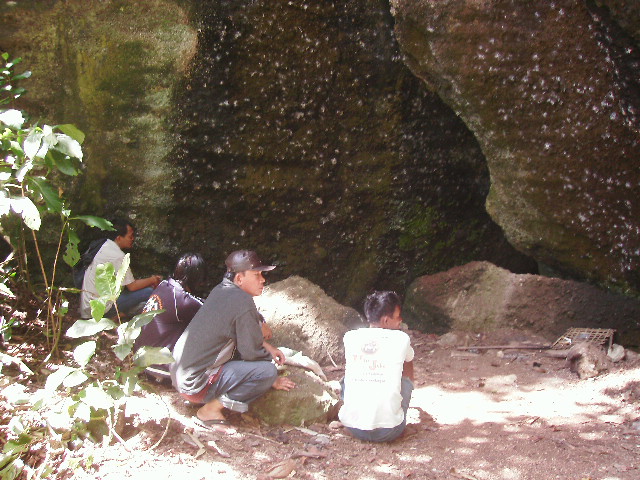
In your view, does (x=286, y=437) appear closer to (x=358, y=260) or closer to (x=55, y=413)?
(x=55, y=413)

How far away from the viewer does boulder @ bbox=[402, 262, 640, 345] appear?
16.5ft

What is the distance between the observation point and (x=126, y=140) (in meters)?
5.04

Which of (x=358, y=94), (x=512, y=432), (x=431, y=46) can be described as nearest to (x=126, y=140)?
(x=358, y=94)

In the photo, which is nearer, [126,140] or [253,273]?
[253,273]

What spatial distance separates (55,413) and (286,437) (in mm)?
1175

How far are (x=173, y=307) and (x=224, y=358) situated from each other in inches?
21.4

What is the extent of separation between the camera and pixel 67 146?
325cm

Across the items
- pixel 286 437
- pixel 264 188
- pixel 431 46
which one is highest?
pixel 431 46

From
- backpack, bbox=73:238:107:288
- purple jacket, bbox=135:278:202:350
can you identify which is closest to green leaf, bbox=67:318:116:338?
purple jacket, bbox=135:278:202:350

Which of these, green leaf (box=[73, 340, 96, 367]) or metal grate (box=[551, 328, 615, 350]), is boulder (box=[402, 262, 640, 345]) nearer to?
metal grate (box=[551, 328, 615, 350])

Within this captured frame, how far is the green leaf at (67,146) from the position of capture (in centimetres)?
324

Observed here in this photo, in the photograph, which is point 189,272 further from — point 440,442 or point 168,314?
point 440,442

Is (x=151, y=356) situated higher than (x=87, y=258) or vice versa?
(x=87, y=258)

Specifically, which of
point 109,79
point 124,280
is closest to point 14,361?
point 124,280
